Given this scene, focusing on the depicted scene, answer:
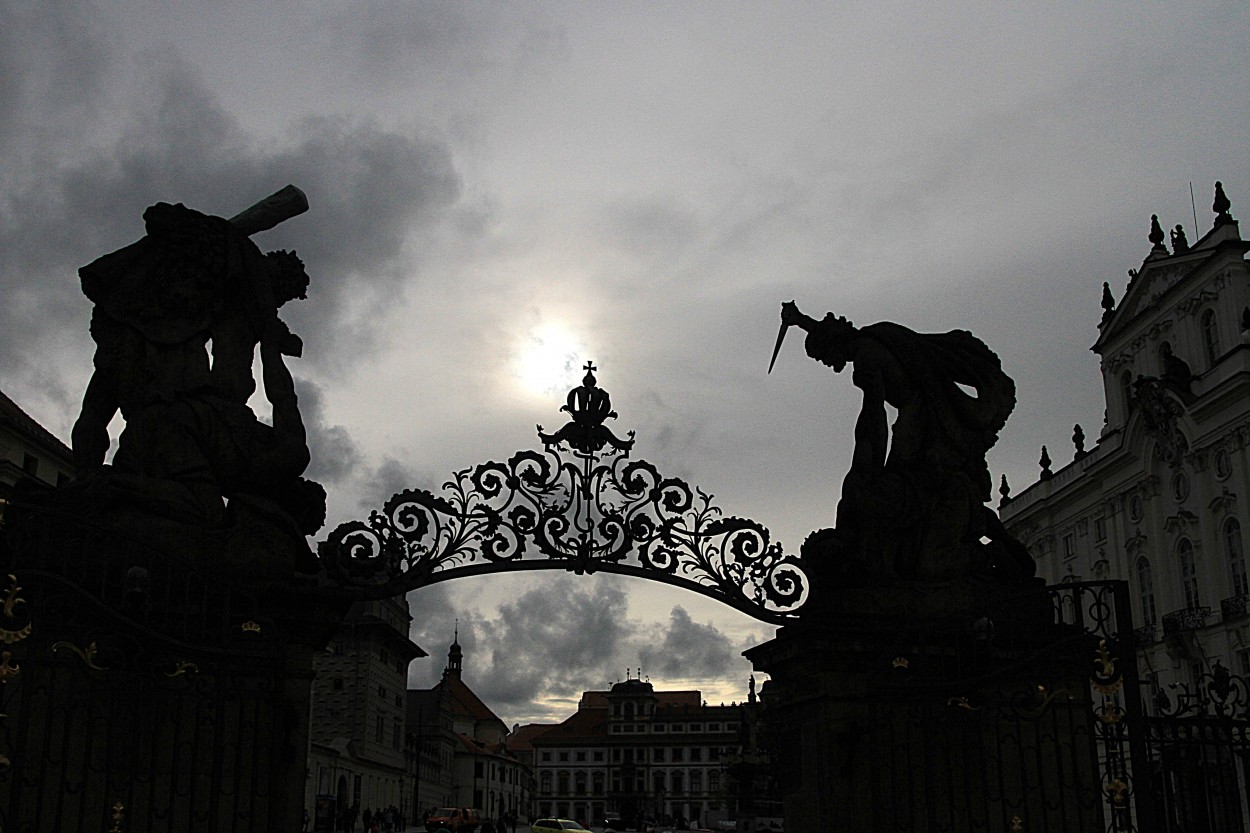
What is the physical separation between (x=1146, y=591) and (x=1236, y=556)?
5377mm

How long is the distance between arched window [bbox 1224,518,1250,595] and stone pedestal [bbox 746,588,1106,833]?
92.1 ft

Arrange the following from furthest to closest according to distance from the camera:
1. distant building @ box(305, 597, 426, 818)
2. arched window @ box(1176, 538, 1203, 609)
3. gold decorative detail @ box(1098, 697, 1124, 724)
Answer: distant building @ box(305, 597, 426, 818), arched window @ box(1176, 538, 1203, 609), gold decorative detail @ box(1098, 697, 1124, 724)

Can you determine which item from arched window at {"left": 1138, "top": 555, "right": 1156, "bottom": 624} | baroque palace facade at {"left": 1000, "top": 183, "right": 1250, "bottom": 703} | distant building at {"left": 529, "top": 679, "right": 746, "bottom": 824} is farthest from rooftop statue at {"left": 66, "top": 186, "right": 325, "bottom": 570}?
distant building at {"left": 529, "top": 679, "right": 746, "bottom": 824}

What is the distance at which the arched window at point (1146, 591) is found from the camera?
3838 centimetres

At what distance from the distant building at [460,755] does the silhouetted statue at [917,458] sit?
59525 millimetres

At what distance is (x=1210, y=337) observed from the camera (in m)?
36.8

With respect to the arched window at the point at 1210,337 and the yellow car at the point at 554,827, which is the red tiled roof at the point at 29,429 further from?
the arched window at the point at 1210,337

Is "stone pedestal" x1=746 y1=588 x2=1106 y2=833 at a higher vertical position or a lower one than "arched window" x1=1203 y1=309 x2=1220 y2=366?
lower

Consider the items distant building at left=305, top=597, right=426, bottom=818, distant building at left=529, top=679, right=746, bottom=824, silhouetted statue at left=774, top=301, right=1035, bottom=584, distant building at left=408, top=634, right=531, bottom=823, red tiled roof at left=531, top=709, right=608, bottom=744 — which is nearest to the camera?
silhouetted statue at left=774, top=301, right=1035, bottom=584

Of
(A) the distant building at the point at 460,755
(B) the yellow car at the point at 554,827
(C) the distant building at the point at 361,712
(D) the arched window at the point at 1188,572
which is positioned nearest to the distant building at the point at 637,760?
(A) the distant building at the point at 460,755

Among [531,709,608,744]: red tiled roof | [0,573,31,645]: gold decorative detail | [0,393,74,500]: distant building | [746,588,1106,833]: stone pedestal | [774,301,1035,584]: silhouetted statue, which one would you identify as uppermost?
[0,393,74,500]: distant building

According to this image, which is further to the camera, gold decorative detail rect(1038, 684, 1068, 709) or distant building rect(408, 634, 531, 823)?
distant building rect(408, 634, 531, 823)

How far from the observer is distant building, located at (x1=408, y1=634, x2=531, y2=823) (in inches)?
3282

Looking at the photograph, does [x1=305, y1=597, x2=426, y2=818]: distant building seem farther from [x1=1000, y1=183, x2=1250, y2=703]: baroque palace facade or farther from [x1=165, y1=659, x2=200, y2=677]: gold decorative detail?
[x1=165, y1=659, x2=200, y2=677]: gold decorative detail
